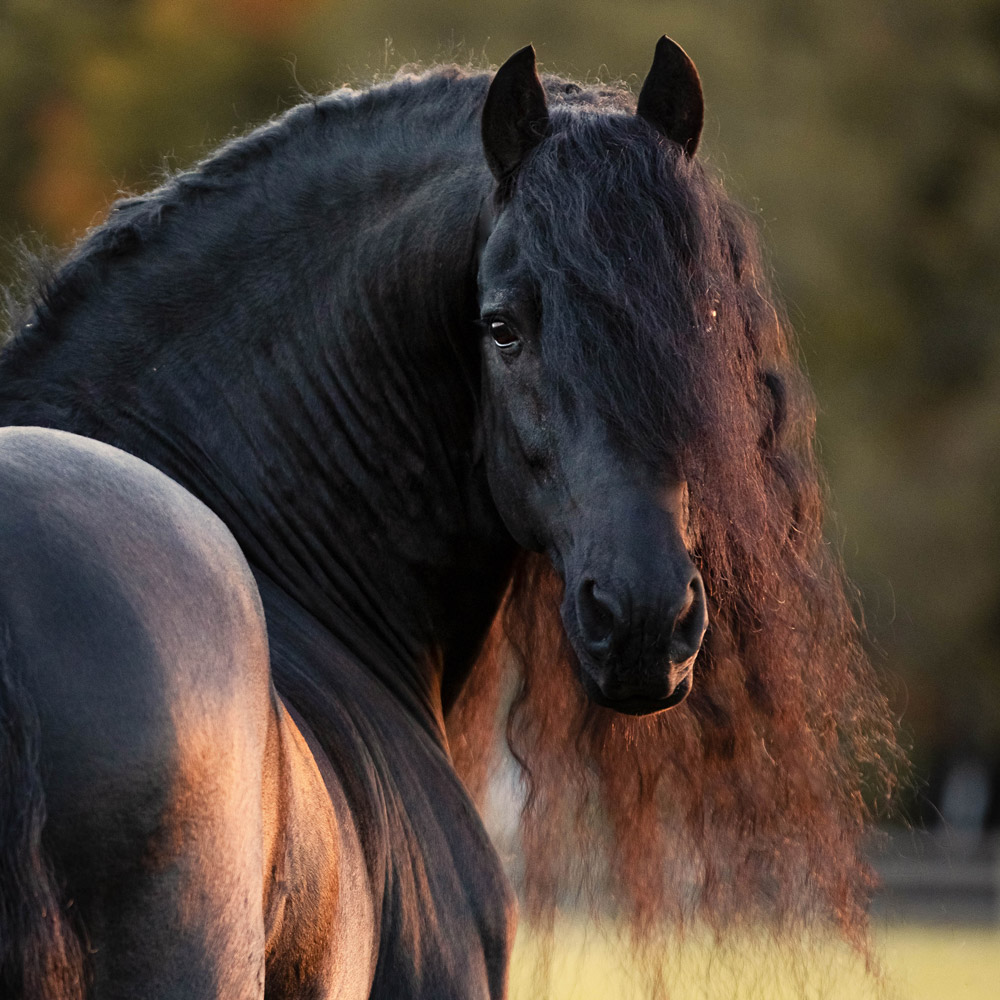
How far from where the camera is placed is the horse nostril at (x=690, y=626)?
2400 mm

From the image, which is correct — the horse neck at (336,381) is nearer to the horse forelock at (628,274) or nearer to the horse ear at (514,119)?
the horse ear at (514,119)

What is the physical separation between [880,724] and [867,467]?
1654cm

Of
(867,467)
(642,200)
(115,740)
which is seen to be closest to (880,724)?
(642,200)

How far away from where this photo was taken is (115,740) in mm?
1742

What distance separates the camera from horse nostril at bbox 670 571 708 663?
240cm

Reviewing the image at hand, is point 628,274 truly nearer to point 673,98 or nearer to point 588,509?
point 588,509

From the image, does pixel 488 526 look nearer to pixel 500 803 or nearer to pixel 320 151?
pixel 320 151

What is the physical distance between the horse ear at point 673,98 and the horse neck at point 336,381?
1.25 ft

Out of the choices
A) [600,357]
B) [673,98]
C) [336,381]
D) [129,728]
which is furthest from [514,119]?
[129,728]

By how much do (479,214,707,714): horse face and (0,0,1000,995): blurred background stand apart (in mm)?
14242

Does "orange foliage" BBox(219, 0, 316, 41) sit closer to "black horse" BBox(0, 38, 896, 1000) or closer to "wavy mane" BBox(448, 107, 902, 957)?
"black horse" BBox(0, 38, 896, 1000)

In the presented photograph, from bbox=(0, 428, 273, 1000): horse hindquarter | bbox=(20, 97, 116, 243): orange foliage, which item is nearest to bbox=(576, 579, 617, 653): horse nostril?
bbox=(0, 428, 273, 1000): horse hindquarter

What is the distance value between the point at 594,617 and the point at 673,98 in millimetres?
1088

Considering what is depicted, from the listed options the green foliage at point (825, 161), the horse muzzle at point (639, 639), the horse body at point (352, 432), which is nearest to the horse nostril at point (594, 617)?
the horse muzzle at point (639, 639)
